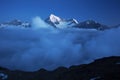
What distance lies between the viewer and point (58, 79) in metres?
159

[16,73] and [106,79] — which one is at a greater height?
[16,73]

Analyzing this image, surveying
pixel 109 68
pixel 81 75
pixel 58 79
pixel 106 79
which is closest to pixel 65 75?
pixel 58 79

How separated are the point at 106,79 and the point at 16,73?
254ft

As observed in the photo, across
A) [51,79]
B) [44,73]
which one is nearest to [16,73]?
[44,73]

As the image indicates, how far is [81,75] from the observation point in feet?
482

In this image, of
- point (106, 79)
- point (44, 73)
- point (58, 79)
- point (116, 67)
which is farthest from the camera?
point (44, 73)

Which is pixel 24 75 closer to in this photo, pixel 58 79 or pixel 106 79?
pixel 58 79

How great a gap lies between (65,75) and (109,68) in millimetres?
27040

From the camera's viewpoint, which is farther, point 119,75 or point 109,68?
point 109,68

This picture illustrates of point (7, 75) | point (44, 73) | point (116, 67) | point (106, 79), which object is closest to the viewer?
point (106, 79)

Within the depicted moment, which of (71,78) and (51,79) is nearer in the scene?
(71,78)

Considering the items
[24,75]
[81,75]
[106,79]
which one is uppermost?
[24,75]

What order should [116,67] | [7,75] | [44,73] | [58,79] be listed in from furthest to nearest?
[44,73] → [7,75] → [58,79] → [116,67]

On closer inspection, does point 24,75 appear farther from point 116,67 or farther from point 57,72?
point 116,67
